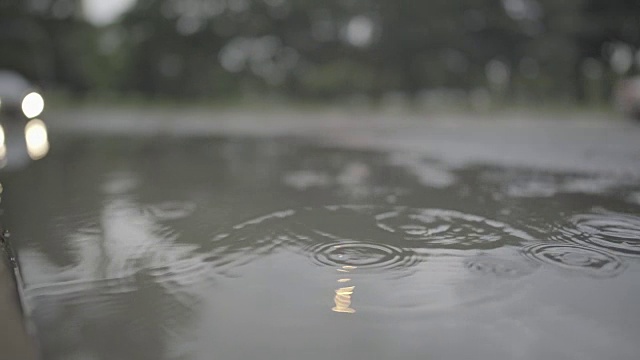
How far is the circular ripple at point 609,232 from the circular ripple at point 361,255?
47.2 inches

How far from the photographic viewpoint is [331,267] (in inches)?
139

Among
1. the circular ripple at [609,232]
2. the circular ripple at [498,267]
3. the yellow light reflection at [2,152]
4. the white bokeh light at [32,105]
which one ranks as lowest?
the circular ripple at [609,232]

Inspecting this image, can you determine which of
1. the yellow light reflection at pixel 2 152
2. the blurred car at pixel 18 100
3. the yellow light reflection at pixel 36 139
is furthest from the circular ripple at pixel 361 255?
the blurred car at pixel 18 100

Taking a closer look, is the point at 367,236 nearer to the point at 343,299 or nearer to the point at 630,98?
the point at 343,299

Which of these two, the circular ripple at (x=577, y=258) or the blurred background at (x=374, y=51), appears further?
the blurred background at (x=374, y=51)

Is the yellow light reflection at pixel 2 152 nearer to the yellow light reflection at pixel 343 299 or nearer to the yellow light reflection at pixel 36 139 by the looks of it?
the yellow light reflection at pixel 36 139

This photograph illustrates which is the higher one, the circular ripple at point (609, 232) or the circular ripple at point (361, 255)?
the circular ripple at point (361, 255)

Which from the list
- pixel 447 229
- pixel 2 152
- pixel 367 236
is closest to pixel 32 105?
pixel 2 152

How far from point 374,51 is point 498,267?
24.6 m

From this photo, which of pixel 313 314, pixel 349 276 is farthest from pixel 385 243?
pixel 313 314

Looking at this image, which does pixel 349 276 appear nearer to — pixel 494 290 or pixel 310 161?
pixel 494 290

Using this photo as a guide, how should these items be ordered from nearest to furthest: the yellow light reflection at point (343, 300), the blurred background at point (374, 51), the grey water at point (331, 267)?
the grey water at point (331, 267)
the yellow light reflection at point (343, 300)
the blurred background at point (374, 51)

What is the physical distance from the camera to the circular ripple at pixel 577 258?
3430 millimetres

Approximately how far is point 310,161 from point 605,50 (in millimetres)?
22997
